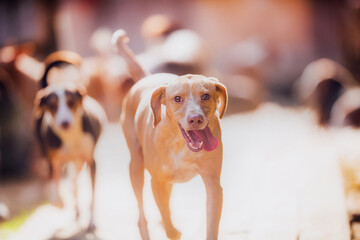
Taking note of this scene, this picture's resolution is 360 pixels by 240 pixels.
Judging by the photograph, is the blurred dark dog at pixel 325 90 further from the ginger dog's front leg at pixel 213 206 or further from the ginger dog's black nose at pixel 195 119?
the ginger dog's black nose at pixel 195 119

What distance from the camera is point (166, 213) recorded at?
320 cm

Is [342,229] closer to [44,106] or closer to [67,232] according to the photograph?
[67,232]

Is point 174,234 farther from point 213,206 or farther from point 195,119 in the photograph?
point 195,119

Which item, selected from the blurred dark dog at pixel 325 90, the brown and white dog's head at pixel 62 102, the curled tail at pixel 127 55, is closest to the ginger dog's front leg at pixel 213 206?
the curled tail at pixel 127 55

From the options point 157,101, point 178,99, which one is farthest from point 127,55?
point 178,99

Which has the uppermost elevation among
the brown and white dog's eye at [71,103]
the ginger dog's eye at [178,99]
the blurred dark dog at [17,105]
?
the blurred dark dog at [17,105]

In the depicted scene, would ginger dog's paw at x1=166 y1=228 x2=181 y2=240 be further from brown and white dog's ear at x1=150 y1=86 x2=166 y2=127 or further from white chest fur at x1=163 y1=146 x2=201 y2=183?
brown and white dog's ear at x1=150 y1=86 x2=166 y2=127

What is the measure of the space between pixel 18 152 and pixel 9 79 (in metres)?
0.91

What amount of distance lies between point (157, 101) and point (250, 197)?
69.4 inches

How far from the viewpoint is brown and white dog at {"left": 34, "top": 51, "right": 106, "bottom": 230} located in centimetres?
437

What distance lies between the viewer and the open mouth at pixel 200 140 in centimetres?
278

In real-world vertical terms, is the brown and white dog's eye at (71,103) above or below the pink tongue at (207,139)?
above

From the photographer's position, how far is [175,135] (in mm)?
2998

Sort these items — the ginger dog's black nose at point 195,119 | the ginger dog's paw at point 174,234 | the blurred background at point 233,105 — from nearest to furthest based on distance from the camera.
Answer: the ginger dog's black nose at point 195,119 < the ginger dog's paw at point 174,234 < the blurred background at point 233,105
